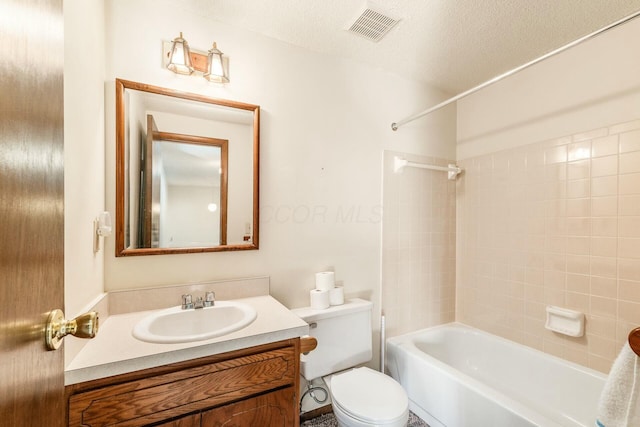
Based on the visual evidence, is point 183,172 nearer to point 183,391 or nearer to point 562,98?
point 183,391

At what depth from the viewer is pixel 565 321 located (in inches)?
71.5

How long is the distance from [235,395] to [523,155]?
2.32m

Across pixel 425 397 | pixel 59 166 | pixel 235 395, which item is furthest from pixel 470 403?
pixel 59 166

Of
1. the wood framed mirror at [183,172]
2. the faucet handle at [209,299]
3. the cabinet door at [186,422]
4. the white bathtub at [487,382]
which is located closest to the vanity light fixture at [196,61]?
the wood framed mirror at [183,172]

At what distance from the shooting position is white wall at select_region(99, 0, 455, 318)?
1460mm

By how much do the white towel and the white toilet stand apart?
0.75 metres

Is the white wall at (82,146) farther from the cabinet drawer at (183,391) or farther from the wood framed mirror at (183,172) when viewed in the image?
the cabinet drawer at (183,391)

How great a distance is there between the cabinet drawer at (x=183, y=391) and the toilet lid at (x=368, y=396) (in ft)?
1.32

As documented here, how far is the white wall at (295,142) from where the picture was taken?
1460 mm

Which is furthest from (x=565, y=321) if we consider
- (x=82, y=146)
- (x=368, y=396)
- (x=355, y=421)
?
(x=82, y=146)

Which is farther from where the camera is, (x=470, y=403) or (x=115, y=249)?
(x=470, y=403)

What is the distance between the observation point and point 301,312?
1.74m

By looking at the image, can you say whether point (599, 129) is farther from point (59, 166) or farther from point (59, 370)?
point (59, 370)

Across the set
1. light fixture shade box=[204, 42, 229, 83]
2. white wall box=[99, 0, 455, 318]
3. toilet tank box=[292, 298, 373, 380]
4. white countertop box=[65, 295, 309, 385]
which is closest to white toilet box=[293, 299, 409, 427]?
toilet tank box=[292, 298, 373, 380]
